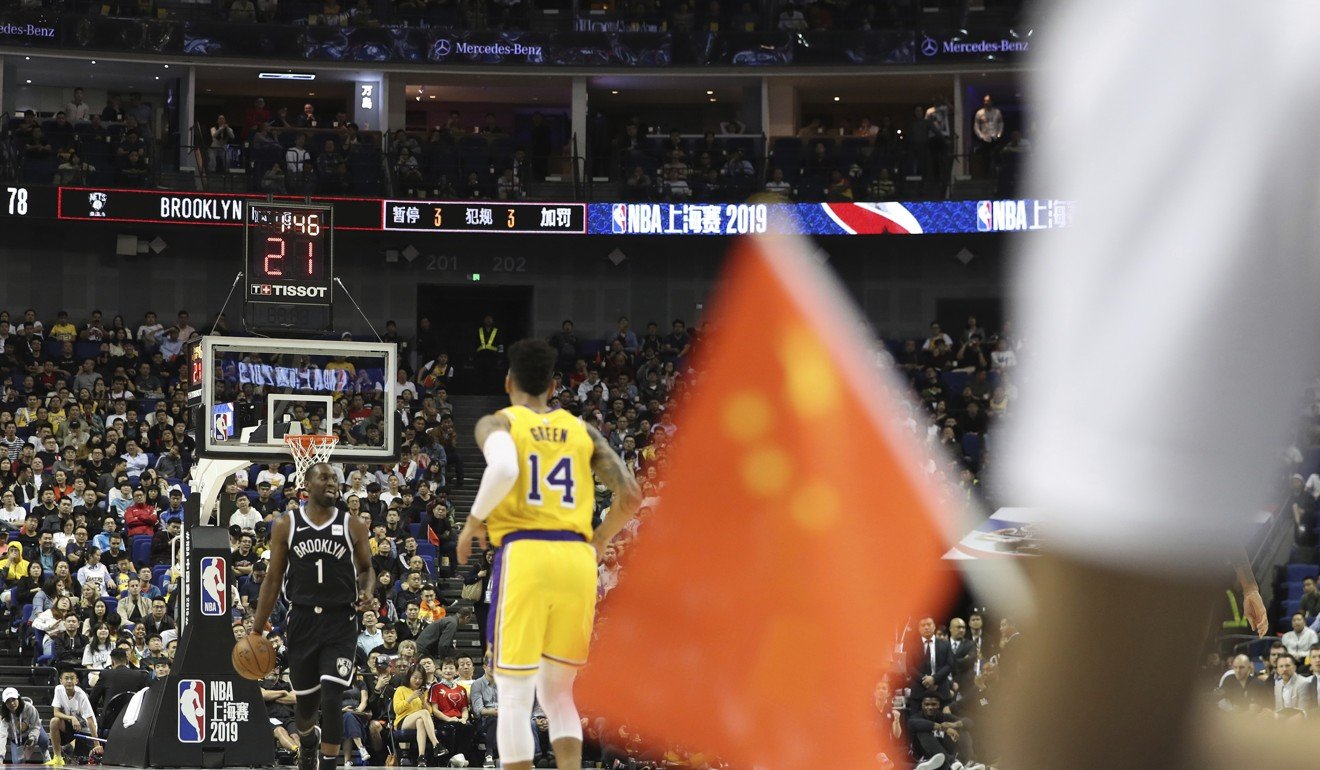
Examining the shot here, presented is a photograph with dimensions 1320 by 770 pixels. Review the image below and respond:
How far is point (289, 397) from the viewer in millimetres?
22891

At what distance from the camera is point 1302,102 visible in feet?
4.70

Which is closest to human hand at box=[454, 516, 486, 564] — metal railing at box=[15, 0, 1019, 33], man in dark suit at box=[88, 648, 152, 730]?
man in dark suit at box=[88, 648, 152, 730]

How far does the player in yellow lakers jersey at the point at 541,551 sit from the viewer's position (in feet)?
21.6

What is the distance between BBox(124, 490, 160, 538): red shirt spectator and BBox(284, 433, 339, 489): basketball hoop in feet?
16.1

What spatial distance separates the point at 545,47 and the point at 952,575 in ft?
110

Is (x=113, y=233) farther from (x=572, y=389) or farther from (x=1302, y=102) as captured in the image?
(x=1302, y=102)

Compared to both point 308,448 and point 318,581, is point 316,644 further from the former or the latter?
point 308,448

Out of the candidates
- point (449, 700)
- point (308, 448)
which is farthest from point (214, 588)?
point (308, 448)

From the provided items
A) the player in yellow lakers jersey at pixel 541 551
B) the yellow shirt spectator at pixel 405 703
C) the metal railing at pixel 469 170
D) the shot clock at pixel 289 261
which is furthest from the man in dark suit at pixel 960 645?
the metal railing at pixel 469 170

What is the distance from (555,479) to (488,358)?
96.3ft

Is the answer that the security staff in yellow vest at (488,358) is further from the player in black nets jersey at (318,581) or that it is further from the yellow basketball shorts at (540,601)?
the yellow basketball shorts at (540,601)

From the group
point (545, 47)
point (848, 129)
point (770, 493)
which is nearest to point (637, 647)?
point (770, 493)

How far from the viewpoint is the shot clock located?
22.9m

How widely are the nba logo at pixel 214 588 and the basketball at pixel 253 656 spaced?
3.90 m
